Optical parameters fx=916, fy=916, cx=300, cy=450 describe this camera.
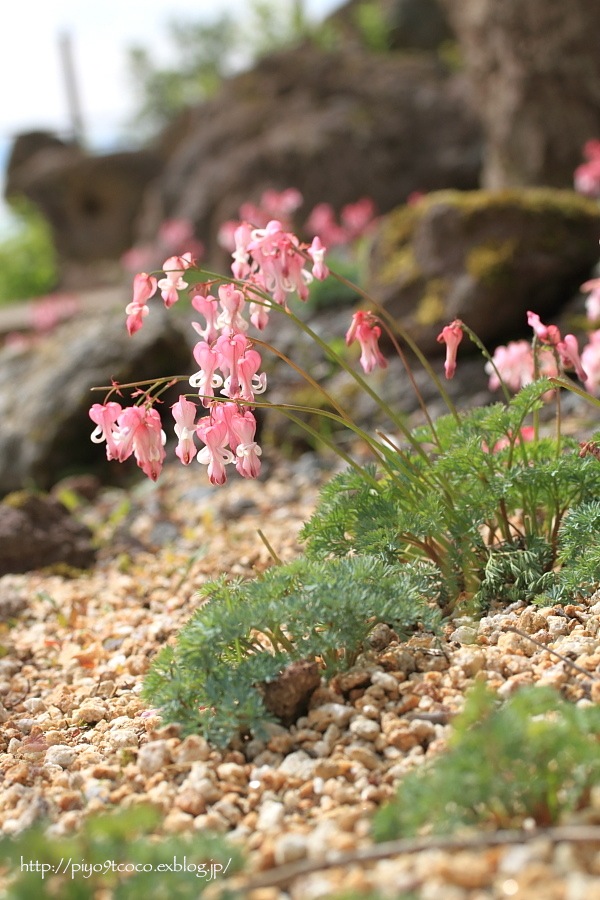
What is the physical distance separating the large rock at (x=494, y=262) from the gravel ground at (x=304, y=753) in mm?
2485

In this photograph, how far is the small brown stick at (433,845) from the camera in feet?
4.93

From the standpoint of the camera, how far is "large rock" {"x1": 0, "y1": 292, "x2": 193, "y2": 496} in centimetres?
595

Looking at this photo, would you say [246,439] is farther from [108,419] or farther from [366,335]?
[366,335]

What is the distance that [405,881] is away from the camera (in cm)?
151

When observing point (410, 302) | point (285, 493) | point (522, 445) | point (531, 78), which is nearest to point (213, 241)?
point (531, 78)

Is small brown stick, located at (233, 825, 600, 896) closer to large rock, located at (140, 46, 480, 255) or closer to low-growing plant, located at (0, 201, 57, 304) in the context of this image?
large rock, located at (140, 46, 480, 255)

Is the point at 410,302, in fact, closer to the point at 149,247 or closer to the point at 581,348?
the point at 581,348

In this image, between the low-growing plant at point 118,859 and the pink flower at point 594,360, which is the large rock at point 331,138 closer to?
the pink flower at point 594,360

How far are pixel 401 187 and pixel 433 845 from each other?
8.87 metres

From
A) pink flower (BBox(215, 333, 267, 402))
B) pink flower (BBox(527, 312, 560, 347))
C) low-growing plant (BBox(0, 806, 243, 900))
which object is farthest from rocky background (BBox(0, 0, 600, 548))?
low-growing plant (BBox(0, 806, 243, 900))

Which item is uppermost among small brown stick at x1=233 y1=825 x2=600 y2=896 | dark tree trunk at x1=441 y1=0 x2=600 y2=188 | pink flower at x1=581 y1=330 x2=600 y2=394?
dark tree trunk at x1=441 y1=0 x2=600 y2=188

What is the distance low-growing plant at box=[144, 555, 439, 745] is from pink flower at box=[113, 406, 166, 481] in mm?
396

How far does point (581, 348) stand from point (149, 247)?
23.6ft

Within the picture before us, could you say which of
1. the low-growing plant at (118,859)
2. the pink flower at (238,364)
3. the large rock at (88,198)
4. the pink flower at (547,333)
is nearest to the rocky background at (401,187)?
the pink flower at (547,333)
